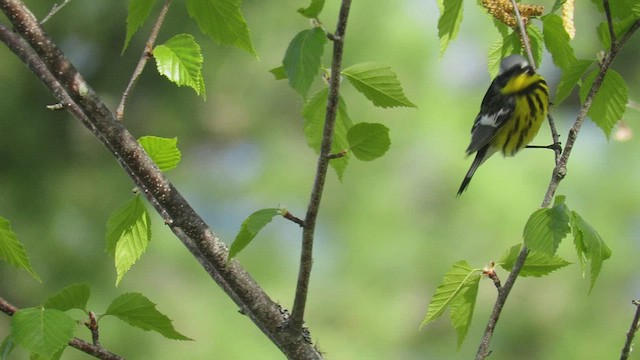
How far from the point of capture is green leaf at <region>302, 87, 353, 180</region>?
25.0 inches

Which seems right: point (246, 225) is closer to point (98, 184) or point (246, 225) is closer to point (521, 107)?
point (521, 107)

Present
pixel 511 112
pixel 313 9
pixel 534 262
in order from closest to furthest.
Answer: pixel 313 9 → pixel 534 262 → pixel 511 112

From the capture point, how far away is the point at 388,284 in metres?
2.37

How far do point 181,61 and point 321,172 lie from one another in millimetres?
149

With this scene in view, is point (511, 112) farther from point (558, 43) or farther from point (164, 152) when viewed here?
point (164, 152)

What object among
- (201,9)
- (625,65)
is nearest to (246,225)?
(201,9)

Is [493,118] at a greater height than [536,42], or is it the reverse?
[493,118]

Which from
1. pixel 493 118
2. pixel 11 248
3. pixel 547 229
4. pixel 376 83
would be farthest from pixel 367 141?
pixel 493 118

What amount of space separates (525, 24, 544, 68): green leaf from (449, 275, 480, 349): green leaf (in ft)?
0.73

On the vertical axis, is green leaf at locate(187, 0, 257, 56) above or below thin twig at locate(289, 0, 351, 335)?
above

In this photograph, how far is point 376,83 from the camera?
584 millimetres

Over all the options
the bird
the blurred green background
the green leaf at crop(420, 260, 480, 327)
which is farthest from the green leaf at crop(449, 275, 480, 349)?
the blurred green background

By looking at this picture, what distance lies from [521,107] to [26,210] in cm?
179

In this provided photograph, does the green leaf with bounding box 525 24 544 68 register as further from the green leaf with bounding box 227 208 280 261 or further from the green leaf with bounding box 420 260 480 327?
the green leaf with bounding box 227 208 280 261
